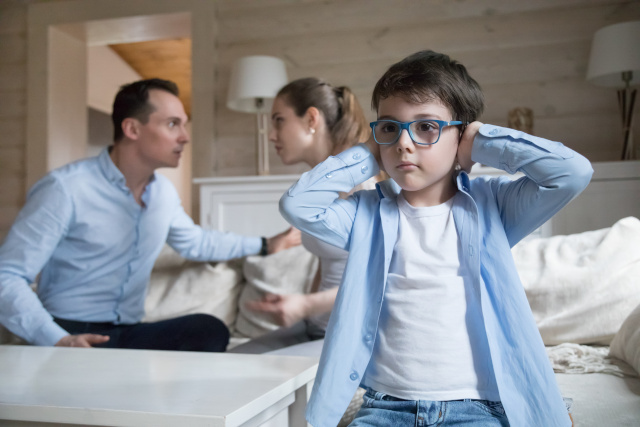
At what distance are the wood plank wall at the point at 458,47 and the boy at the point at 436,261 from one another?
2.43m

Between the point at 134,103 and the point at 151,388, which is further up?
the point at 134,103

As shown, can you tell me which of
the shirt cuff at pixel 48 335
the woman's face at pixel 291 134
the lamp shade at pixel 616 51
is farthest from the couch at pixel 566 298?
the lamp shade at pixel 616 51

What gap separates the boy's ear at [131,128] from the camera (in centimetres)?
209

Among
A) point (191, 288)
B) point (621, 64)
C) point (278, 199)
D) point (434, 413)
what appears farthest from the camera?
point (278, 199)

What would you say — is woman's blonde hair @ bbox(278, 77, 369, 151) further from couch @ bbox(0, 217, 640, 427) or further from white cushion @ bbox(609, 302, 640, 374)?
white cushion @ bbox(609, 302, 640, 374)

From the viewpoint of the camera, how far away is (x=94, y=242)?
6.32 ft

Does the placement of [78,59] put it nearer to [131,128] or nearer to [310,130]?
[131,128]

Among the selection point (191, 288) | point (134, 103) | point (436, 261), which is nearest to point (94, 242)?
point (191, 288)

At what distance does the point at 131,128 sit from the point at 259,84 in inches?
51.9

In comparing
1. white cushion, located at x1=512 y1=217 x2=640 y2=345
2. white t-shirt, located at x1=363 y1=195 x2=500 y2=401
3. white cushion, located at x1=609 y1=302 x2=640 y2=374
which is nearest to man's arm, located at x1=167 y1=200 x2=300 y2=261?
white cushion, located at x1=512 y1=217 x2=640 y2=345

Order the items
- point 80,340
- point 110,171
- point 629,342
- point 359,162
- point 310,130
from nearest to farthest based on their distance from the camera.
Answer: point 359,162, point 629,342, point 80,340, point 310,130, point 110,171

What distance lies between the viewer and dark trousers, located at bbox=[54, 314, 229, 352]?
5.95ft

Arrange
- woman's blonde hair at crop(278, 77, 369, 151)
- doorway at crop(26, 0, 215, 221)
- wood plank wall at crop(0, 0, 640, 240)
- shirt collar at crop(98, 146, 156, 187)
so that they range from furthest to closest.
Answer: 1. doorway at crop(26, 0, 215, 221)
2. wood plank wall at crop(0, 0, 640, 240)
3. shirt collar at crop(98, 146, 156, 187)
4. woman's blonde hair at crop(278, 77, 369, 151)

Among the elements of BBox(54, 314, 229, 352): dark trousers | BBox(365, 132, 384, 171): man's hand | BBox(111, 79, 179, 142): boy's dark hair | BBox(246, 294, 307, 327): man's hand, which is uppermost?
BBox(111, 79, 179, 142): boy's dark hair
